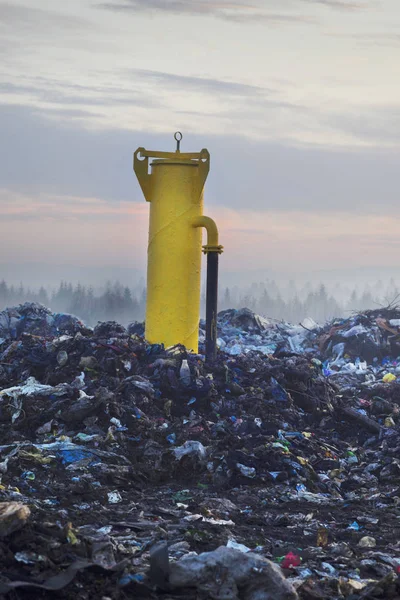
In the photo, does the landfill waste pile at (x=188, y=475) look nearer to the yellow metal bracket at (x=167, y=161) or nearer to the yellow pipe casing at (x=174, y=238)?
the yellow pipe casing at (x=174, y=238)

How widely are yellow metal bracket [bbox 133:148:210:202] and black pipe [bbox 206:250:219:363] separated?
3.39ft

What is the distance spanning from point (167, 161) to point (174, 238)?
1.16 m

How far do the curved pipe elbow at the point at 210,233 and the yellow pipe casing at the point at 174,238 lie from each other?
0.07 meters

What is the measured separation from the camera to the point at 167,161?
12648 millimetres

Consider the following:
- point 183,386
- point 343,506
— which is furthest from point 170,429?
point 343,506

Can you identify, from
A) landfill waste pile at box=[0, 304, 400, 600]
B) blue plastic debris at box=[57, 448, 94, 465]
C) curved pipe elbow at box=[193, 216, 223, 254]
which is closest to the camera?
landfill waste pile at box=[0, 304, 400, 600]

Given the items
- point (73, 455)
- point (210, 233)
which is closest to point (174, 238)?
point (210, 233)

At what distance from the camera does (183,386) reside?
36.9 ft

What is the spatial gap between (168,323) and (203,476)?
4022 mm

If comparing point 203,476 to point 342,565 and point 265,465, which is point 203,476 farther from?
point 342,565

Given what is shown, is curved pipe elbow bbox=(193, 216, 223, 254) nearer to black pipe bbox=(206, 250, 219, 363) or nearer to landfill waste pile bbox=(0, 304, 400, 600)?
black pipe bbox=(206, 250, 219, 363)

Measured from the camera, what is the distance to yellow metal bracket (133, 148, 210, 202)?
41.2 ft

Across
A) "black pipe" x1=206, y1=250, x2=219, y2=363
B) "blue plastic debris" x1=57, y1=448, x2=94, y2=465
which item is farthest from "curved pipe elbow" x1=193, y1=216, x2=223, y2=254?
"blue plastic debris" x1=57, y1=448, x2=94, y2=465

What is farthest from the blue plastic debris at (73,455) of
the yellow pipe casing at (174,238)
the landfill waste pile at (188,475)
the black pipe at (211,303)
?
the yellow pipe casing at (174,238)
